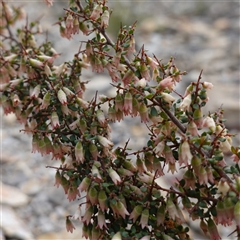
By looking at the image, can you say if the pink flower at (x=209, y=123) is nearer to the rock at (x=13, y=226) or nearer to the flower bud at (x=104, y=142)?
the flower bud at (x=104, y=142)

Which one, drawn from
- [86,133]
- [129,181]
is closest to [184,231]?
[129,181]

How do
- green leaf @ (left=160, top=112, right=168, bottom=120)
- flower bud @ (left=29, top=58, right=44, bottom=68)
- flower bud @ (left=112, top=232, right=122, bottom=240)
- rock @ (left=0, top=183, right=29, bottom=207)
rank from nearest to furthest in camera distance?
flower bud @ (left=112, top=232, right=122, bottom=240), green leaf @ (left=160, top=112, right=168, bottom=120), flower bud @ (left=29, top=58, right=44, bottom=68), rock @ (left=0, top=183, right=29, bottom=207)

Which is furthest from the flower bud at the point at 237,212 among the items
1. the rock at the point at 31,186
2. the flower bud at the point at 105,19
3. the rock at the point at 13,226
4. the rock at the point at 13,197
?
the rock at the point at 31,186

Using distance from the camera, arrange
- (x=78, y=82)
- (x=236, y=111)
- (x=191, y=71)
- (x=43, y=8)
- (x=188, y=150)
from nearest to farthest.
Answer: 1. (x=188, y=150)
2. (x=78, y=82)
3. (x=236, y=111)
4. (x=191, y=71)
5. (x=43, y=8)

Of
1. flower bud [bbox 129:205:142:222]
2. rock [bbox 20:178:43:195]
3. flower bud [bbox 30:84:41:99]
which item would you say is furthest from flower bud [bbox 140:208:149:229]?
rock [bbox 20:178:43:195]

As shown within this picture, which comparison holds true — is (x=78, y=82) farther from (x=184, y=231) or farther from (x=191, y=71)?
(x=191, y=71)

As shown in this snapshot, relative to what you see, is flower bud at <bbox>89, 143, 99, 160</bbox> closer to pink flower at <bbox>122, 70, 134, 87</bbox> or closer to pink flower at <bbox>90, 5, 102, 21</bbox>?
pink flower at <bbox>122, 70, 134, 87</bbox>
